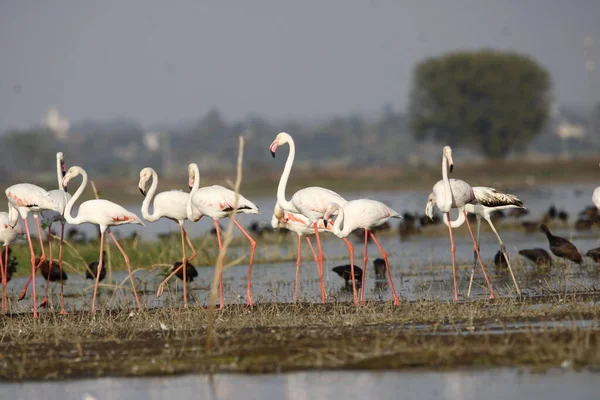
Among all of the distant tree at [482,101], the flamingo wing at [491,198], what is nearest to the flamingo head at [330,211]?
the flamingo wing at [491,198]

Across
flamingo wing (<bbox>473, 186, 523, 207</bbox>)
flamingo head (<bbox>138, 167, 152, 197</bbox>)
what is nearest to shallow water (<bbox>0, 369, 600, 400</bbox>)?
flamingo wing (<bbox>473, 186, 523, 207</bbox>)

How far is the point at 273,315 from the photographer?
11094mm

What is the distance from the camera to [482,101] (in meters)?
89.9

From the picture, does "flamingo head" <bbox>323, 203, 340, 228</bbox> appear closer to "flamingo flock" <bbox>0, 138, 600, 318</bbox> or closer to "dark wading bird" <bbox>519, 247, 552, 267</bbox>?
"flamingo flock" <bbox>0, 138, 600, 318</bbox>

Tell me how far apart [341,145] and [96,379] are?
169 m

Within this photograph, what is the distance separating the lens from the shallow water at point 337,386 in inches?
301

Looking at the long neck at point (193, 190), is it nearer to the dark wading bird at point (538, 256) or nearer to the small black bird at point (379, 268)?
the small black bird at point (379, 268)

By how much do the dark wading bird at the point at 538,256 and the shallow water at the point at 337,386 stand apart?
23.0ft

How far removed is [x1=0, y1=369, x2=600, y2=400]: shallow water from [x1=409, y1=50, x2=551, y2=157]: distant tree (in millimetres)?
79495

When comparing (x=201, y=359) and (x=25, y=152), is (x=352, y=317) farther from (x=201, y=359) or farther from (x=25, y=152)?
(x=25, y=152)

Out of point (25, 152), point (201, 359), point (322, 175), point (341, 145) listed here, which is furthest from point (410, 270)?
point (341, 145)

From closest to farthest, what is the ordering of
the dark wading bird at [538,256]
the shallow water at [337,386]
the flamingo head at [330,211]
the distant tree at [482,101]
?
the shallow water at [337,386]
the flamingo head at [330,211]
the dark wading bird at [538,256]
the distant tree at [482,101]

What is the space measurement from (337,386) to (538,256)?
7669 millimetres

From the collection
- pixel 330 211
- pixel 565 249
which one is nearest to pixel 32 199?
pixel 330 211
